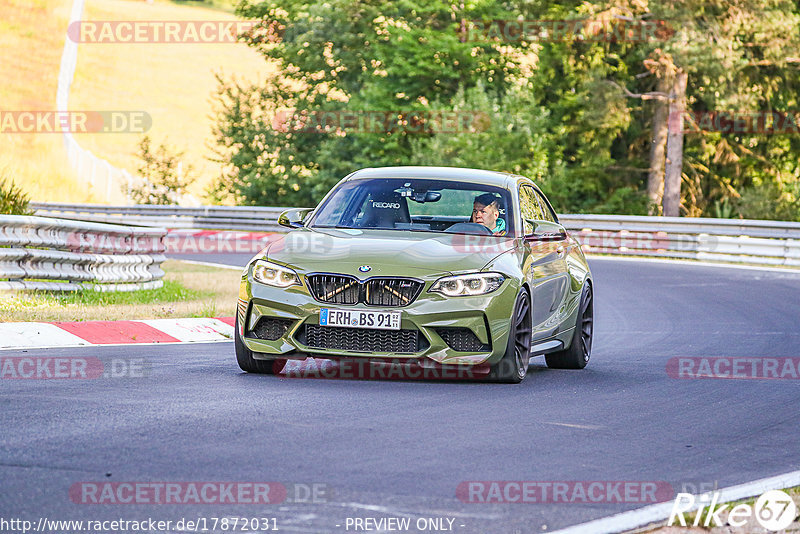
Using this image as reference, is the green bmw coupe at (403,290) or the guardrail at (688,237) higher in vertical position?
the green bmw coupe at (403,290)

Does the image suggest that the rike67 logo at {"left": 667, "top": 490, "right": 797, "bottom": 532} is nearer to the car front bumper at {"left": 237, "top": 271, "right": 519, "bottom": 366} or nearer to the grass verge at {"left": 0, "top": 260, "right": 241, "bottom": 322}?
the car front bumper at {"left": 237, "top": 271, "right": 519, "bottom": 366}

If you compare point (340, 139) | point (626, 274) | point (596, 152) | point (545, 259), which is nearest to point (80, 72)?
point (340, 139)

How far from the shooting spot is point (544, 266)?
10.9m

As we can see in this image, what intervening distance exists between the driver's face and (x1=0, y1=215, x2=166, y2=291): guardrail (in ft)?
17.6

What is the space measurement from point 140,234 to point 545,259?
770 cm

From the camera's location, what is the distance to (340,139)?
49.5 metres

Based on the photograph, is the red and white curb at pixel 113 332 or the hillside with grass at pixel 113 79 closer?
the red and white curb at pixel 113 332

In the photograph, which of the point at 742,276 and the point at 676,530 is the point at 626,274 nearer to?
the point at 742,276

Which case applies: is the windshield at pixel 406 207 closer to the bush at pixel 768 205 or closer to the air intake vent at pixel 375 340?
the air intake vent at pixel 375 340

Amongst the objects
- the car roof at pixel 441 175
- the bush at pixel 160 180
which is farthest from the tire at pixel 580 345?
the bush at pixel 160 180

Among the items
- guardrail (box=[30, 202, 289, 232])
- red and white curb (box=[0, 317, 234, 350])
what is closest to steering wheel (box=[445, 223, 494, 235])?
red and white curb (box=[0, 317, 234, 350])

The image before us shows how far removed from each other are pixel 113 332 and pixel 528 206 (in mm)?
4062

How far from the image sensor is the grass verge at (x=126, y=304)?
45.7 feet

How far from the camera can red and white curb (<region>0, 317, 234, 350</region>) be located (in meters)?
12.0
